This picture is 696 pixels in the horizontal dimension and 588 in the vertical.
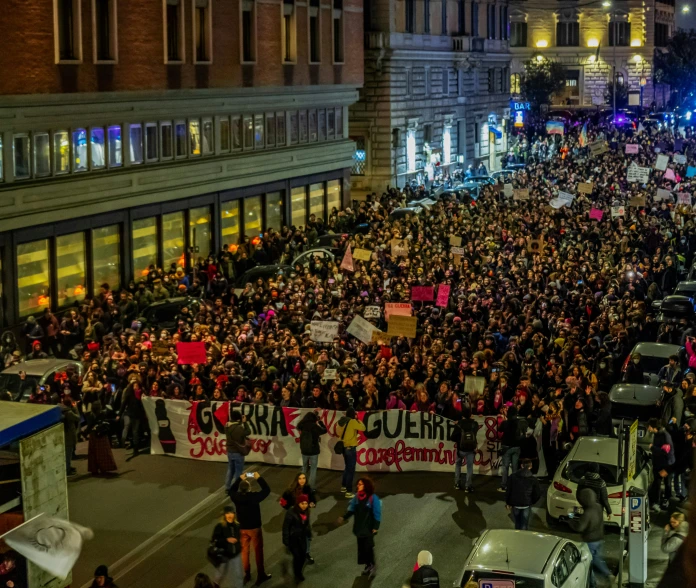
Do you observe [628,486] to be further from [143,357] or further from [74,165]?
[74,165]

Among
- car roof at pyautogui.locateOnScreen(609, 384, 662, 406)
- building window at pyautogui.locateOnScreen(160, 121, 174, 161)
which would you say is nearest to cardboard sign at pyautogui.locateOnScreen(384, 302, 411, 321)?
car roof at pyautogui.locateOnScreen(609, 384, 662, 406)

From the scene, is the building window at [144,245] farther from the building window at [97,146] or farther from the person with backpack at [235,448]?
the person with backpack at [235,448]

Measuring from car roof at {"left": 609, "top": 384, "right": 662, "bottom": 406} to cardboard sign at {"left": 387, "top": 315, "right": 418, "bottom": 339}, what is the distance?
412cm

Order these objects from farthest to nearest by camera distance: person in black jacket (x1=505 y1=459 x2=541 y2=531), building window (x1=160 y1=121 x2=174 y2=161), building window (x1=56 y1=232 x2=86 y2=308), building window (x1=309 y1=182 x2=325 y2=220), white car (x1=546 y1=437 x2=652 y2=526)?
building window (x1=309 y1=182 x2=325 y2=220)
building window (x1=160 y1=121 x2=174 y2=161)
building window (x1=56 y1=232 x2=86 y2=308)
white car (x1=546 y1=437 x2=652 y2=526)
person in black jacket (x1=505 y1=459 x2=541 y2=531)

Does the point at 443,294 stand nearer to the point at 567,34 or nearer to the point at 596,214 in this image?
the point at 596,214

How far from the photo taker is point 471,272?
31.7 metres

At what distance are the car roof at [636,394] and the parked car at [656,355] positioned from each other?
1.65 m

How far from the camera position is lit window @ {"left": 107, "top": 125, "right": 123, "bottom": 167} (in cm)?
3719

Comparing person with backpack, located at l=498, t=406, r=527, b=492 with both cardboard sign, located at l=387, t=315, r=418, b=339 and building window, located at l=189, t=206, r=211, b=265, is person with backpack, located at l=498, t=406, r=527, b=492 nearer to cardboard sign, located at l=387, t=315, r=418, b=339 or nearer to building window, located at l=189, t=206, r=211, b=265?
cardboard sign, located at l=387, t=315, r=418, b=339

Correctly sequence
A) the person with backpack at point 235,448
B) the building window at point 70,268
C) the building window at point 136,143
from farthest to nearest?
the building window at point 136,143 → the building window at point 70,268 → the person with backpack at point 235,448

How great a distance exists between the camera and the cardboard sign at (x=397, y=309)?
26141 mm

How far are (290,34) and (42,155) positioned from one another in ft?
52.8

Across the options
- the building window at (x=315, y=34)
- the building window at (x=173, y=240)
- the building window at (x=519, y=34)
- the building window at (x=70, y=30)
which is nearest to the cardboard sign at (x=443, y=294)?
the building window at (x=70, y=30)

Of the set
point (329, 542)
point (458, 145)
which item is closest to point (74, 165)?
point (329, 542)
